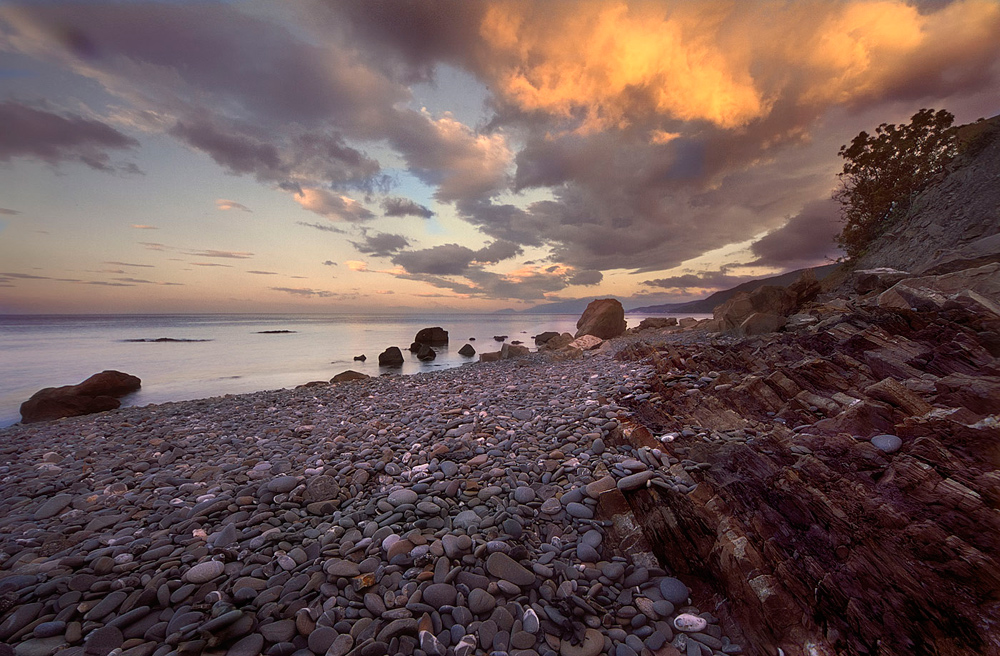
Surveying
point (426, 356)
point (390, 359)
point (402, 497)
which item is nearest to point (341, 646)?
point (402, 497)

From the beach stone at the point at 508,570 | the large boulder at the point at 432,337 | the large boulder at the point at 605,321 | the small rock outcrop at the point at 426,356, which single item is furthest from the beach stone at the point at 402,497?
the large boulder at the point at 432,337

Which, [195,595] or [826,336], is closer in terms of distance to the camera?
[195,595]

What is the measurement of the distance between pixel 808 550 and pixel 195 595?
477cm

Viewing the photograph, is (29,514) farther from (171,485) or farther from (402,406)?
(402,406)

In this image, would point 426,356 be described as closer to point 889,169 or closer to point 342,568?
point 342,568

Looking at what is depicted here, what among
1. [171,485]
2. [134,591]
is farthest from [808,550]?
[171,485]

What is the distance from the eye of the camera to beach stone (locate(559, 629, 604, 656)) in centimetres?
245

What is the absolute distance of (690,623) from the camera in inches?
102

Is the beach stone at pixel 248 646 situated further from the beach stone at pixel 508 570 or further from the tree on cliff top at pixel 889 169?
the tree on cliff top at pixel 889 169

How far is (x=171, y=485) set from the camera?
190 inches

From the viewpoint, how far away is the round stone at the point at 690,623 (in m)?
2.57

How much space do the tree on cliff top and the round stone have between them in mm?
27565

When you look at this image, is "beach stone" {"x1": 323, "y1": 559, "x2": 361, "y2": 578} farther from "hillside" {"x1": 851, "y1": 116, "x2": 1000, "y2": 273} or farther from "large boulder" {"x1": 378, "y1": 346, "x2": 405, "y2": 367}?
"large boulder" {"x1": 378, "y1": 346, "x2": 405, "y2": 367}

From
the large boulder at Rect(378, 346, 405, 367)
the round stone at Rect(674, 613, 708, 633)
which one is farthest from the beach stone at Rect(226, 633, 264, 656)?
the large boulder at Rect(378, 346, 405, 367)
